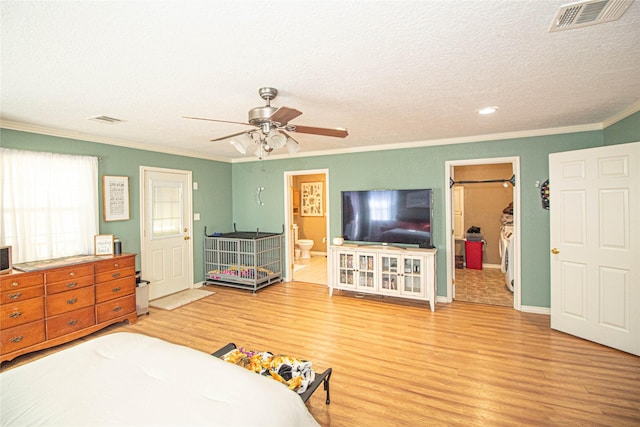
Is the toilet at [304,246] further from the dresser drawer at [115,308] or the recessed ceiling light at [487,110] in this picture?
the recessed ceiling light at [487,110]

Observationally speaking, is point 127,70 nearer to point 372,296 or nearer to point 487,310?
point 372,296

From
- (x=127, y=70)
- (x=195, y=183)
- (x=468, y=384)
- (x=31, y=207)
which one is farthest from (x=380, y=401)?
(x=195, y=183)

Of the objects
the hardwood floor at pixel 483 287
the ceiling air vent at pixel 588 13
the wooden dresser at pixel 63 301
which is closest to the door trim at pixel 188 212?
the wooden dresser at pixel 63 301

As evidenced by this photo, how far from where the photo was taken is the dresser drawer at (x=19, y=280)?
2.81 m

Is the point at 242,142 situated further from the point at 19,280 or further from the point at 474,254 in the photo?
the point at 474,254

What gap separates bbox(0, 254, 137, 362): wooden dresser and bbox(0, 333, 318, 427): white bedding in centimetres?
176

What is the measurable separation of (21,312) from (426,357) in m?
3.92

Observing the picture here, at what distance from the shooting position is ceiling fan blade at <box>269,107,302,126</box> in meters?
1.89

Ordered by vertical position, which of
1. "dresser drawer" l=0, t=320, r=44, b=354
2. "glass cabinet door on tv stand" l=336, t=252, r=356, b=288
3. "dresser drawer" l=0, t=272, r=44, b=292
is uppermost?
"dresser drawer" l=0, t=272, r=44, b=292

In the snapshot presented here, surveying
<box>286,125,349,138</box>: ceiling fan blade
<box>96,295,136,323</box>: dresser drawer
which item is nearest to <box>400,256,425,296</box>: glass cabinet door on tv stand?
<box>286,125,349,138</box>: ceiling fan blade

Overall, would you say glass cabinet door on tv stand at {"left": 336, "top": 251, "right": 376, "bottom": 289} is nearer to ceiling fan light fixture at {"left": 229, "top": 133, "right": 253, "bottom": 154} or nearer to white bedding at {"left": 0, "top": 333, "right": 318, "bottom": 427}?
ceiling fan light fixture at {"left": 229, "top": 133, "right": 253, "bottom": 154}

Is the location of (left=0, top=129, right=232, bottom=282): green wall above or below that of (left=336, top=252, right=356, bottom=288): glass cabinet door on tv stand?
above

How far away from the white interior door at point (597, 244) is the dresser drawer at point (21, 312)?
556 cm

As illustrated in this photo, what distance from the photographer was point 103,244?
3.84 metres
